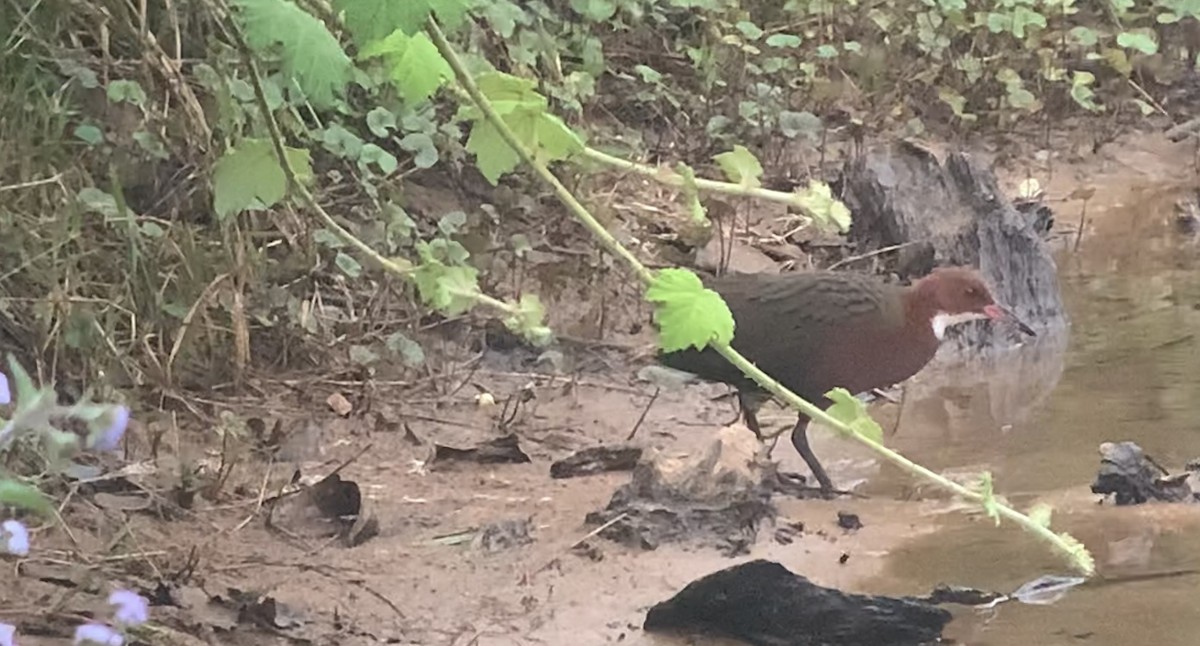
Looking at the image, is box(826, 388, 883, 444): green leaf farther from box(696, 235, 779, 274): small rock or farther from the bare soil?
box(696, 235, 779, 274): small rock

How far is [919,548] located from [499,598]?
82 centimetres

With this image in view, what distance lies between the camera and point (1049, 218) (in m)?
6.35

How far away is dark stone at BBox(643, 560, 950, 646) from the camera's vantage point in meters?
2.83

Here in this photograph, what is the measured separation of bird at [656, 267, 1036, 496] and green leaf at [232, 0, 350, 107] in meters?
1.91

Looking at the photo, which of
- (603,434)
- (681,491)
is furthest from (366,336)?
(681,491)

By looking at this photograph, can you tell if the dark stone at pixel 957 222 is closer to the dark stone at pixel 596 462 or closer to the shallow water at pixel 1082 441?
the shallow water at pixel 1082 441

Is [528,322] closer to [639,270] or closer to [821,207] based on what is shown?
[639,270]

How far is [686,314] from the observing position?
6.70 feet

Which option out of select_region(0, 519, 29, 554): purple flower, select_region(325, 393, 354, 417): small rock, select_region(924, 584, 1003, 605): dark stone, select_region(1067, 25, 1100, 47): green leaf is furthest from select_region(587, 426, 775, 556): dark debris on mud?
select_region(1067, 25, 1100, 47): green leaf

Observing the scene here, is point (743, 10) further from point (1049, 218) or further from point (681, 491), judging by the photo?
point (681, 491)

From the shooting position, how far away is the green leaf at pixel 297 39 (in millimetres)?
2010

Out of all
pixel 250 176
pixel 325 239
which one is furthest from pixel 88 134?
pixel 250 176

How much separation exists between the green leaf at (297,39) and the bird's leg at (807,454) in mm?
1936

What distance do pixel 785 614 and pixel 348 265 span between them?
169 cm
